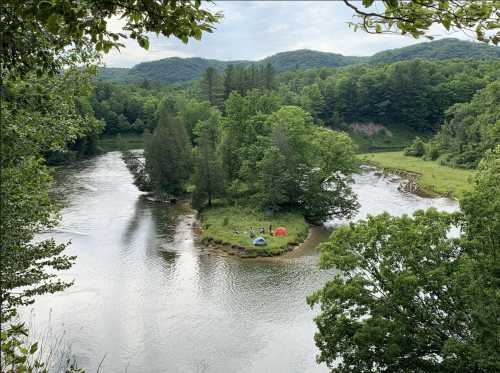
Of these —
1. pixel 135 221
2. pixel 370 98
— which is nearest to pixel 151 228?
pixel 135 221

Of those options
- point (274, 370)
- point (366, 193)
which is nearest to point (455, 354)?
point (274, 370)

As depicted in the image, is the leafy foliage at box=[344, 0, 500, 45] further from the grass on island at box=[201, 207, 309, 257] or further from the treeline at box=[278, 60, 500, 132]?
the treeline at box=[278, 60, 500, 132]

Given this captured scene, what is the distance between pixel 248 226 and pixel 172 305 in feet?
44.3

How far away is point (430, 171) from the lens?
6281 centimetres

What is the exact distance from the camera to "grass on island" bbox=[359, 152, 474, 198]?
50.9 m

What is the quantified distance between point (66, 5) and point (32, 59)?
2268mm

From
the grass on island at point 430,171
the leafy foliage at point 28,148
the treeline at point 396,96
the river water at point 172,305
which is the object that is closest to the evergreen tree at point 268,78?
the treeline at point 396,96

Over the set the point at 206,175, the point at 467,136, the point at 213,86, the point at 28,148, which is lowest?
the point at 467,136

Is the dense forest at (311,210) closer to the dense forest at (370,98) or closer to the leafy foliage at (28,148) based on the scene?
A: the leafy foliage at (28,148)

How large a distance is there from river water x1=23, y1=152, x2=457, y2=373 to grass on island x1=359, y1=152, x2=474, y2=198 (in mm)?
20650

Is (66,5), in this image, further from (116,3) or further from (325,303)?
(325,303)

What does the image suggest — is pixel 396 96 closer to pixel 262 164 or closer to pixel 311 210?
pixel 311 210

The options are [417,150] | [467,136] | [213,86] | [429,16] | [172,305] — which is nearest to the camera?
[429,16]

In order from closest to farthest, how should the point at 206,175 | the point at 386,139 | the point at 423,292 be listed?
the point at 423,292
the point at 206,175
the point at 386,139
